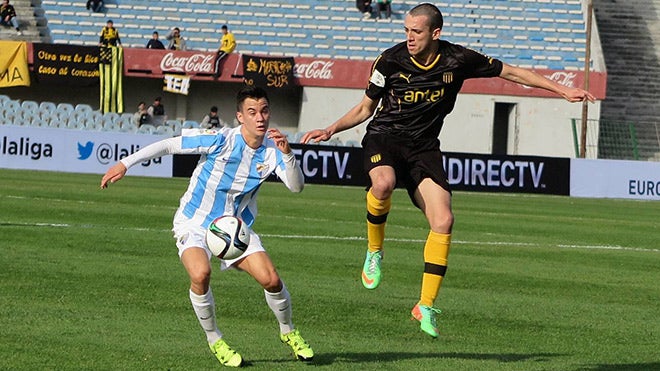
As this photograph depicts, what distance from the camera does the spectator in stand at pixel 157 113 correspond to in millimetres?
39375

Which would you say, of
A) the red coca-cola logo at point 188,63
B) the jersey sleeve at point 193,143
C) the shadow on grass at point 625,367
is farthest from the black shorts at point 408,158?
the red coca-cola logo at point 188,63

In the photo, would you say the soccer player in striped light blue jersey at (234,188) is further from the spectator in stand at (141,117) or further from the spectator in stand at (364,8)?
the spectator in stand at (364,8)

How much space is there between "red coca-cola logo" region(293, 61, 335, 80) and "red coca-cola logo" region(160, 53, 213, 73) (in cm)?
296

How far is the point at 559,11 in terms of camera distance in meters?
45.5

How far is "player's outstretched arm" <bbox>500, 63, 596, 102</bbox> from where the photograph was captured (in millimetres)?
9141

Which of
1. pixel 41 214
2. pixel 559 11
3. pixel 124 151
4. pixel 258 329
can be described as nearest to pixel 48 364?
pixel 258 329

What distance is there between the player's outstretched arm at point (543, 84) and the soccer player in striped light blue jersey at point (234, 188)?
2041 mm

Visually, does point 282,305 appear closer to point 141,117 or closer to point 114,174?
point 114,174

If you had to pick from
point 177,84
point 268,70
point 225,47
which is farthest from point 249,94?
point 177,84

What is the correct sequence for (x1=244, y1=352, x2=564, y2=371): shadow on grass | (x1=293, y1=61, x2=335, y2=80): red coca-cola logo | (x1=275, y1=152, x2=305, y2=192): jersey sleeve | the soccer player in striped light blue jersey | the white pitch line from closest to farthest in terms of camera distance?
the soccer player in striped light blue jersey
(x1=275, y1=152, x2=305, y2=192): jersey sleeve
(x1=244, y1=352, x2=564, y2=371): shadow on grass
the white pitch line
(x1=293, y1=61, x2=335, y2=80): red coca-cola logo

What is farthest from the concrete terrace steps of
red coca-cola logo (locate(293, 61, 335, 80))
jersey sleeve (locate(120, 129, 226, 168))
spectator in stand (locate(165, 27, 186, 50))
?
jersey sleeve (locate(120, 129, 226, 168))

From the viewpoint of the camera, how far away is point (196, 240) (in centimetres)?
834

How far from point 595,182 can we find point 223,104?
14725 mm

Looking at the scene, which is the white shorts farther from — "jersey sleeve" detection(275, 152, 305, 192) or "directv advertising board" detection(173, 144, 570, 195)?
"directv advertising board" detection(173, 144, 570, 195)
